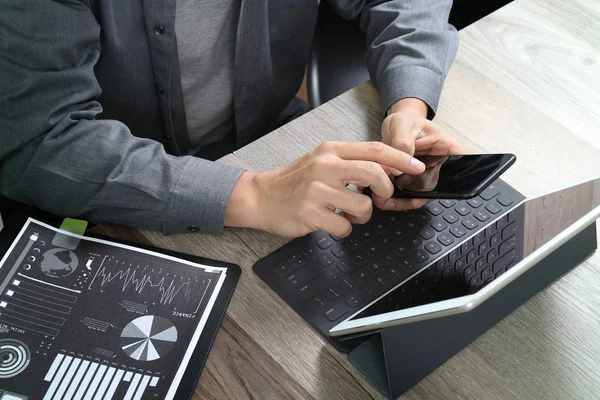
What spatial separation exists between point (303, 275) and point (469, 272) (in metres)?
0.21

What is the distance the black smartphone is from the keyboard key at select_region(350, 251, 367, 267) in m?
0.09

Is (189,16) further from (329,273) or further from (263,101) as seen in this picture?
(329,273)

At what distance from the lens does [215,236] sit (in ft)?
3.00

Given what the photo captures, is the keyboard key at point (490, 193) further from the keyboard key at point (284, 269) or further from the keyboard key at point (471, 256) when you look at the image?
the keyboard key at point (284, 269)

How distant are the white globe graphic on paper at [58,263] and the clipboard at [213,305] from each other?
0.14 feet

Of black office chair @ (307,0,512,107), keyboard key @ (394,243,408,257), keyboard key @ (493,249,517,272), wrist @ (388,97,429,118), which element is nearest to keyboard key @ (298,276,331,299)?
keyboard key @ (394,243,408,257)

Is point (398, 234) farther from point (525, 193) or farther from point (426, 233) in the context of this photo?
point (525, 193)

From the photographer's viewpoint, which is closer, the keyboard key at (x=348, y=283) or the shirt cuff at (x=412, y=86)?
the keyboard key at (x=348, y=283)

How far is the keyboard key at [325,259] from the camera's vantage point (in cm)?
87

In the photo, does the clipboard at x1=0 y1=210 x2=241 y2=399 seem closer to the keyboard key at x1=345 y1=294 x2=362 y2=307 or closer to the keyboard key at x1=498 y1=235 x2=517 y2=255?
the keyboard key at x1=345 y1=294 x2=362 y2=307

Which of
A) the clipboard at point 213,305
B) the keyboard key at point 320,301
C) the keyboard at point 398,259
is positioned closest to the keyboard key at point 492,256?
the keyboard at point 398,259

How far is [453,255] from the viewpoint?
0.86 m

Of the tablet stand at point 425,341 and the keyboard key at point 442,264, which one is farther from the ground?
the keyboard key at point 442,264

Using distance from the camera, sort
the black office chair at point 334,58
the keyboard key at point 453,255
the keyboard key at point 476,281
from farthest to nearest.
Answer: the black office chair at point 334,58 → the keyboard key at point 453,255 → the keyboard key at point 476,281
